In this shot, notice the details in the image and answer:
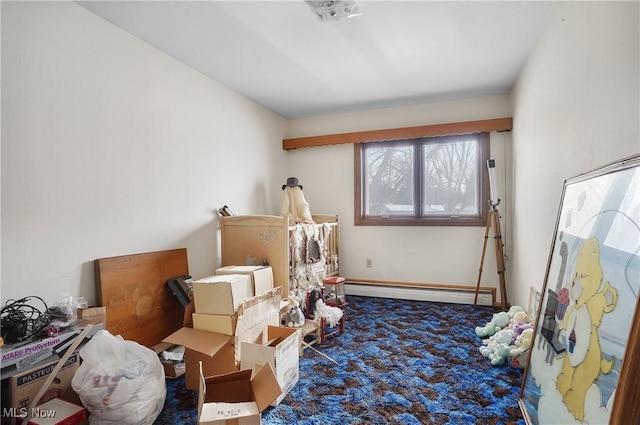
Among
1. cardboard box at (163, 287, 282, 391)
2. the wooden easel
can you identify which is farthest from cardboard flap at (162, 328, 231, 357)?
the wooden easel

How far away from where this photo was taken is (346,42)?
2398mm

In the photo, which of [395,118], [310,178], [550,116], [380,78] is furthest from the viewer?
[310,178]

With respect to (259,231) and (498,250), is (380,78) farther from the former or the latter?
(498,250)

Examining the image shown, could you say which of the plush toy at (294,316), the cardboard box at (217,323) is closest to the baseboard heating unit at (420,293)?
the plush toy at (294,316)

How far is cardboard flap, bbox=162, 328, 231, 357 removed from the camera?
69.2 inches

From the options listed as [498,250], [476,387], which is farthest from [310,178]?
[476,387]

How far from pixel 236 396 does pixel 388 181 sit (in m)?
3.06

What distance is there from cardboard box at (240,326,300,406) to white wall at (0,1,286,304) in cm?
111

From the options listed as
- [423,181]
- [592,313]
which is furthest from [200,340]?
[423,181]

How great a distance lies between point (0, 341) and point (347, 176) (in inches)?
137

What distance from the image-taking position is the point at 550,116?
2.10 metres

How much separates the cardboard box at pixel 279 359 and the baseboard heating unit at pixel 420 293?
216 cm

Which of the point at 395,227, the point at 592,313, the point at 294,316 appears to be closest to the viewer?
the point at 592,313

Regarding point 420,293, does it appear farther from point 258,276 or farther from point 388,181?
point 258,276
